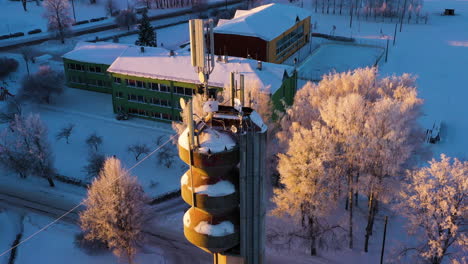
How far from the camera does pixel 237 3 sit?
382 feet

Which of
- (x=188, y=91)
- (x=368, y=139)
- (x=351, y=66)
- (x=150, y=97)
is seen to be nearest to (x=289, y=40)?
(x=351, y=66)

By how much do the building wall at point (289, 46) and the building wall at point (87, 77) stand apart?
831 inches

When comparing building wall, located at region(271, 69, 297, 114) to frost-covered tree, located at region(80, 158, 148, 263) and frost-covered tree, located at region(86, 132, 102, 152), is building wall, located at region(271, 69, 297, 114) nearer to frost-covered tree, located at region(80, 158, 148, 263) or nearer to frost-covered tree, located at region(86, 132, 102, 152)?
frost-covered tree, located at region(86, 132, 102, 152)

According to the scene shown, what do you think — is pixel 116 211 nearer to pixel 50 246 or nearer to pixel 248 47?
pixel 50 246

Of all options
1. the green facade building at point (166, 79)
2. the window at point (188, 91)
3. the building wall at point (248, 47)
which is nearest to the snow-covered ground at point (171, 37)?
the building wall at point (248, 47)

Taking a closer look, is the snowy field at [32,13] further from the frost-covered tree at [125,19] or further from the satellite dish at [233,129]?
the satellite dish at [233,129]

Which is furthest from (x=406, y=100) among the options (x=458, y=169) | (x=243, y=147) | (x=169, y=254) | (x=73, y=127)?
(x=73, y=127)

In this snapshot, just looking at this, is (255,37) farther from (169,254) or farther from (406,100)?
(169,254)

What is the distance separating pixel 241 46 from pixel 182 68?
54.9ft

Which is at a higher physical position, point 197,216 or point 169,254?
point 197,216

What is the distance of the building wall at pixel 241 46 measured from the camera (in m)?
61.2

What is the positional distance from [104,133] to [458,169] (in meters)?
34.0

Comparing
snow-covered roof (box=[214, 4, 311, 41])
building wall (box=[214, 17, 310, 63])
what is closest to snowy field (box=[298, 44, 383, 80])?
building wall (box=[214, 17, 310, 63])

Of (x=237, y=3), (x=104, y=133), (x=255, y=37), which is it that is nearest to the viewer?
(x=104, y=133)
